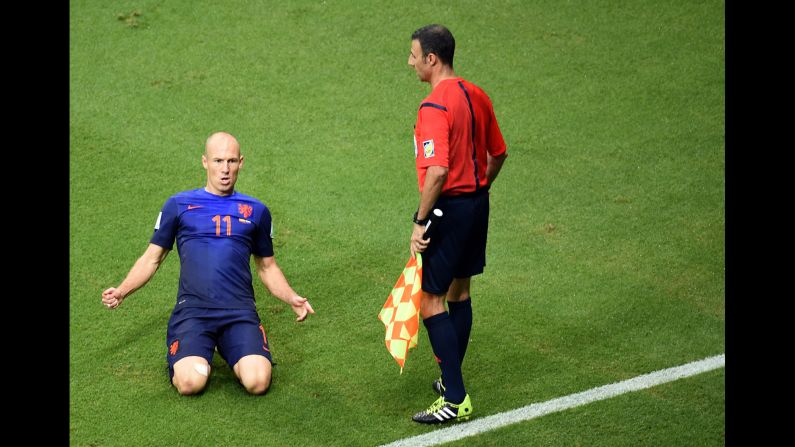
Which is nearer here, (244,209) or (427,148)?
(427,148)

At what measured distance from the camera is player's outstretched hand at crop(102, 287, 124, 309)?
19.1 feet

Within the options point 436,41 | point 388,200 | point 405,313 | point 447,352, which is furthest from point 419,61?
point 388,200

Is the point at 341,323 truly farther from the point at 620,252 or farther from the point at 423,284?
the point at 620,252

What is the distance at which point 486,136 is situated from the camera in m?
5.84

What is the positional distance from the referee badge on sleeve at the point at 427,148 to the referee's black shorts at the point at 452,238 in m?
0.31

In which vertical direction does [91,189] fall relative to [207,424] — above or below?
above

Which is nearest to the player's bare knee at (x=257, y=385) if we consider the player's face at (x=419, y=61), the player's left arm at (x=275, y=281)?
the player's left arm at (x=275, y=281)

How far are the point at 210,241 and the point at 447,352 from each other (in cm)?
157

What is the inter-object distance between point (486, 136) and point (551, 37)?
16.8 ft

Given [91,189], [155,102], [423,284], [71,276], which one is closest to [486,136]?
[423,284]

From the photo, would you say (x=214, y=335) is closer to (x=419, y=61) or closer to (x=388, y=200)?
(x=419, y=61)

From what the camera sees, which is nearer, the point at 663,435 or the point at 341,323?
the point at 663,435

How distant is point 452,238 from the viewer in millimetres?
5703

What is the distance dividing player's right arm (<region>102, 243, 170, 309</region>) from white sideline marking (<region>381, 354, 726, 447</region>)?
171cm
